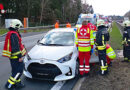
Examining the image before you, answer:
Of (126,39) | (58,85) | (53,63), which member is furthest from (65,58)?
(126,39)

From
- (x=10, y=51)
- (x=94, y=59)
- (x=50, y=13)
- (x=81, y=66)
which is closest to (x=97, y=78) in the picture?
(x=81, y=66)

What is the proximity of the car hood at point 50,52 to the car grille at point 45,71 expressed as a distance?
0.76ft

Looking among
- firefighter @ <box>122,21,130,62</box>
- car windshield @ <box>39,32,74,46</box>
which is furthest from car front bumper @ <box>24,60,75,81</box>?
firefighter @ <box>122,21,130,62</box>

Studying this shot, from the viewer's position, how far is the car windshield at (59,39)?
21.6 ft

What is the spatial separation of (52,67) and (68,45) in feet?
4.18

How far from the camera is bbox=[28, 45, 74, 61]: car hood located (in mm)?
5551

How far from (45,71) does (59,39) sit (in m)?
1.78

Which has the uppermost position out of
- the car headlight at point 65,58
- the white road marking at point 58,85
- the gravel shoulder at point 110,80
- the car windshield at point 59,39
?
the car windshield at point 59,39

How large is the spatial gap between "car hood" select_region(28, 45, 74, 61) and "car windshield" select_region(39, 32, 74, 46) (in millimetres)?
398

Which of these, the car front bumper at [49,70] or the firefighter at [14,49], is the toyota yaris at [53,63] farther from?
the firefighter at [14,49]

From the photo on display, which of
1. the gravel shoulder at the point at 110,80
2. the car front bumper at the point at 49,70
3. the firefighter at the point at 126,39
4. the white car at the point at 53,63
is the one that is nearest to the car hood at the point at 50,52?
the white car at the point at 53,63

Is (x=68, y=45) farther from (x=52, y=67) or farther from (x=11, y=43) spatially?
(x=11, y=43)

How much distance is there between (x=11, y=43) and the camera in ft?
16.2

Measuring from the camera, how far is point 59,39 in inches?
269
